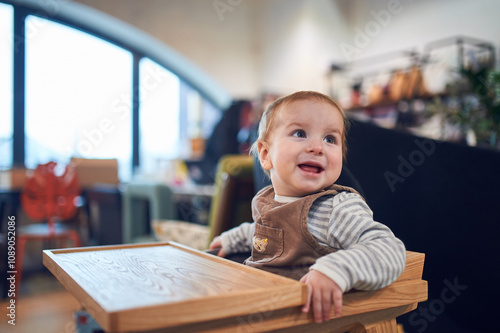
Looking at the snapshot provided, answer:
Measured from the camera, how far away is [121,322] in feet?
1.76

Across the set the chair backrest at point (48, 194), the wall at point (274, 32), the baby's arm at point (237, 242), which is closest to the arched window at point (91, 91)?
the wall at point (274, 32)

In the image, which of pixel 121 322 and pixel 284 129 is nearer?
pixel 121 322

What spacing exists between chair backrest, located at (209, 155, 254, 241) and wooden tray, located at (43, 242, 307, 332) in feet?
3.20

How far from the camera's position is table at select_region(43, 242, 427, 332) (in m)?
0.57

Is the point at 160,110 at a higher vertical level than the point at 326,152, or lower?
higher

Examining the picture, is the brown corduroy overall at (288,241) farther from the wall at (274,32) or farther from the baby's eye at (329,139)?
the wall at (274,32)

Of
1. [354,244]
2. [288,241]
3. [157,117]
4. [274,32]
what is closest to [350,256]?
[354,244]

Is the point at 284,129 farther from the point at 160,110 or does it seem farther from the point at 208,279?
the point at 160,110

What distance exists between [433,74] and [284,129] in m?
3.98

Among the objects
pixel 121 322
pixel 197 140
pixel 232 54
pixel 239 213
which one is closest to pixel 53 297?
pixel 239 213

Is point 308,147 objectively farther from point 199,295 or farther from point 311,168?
point 199,295

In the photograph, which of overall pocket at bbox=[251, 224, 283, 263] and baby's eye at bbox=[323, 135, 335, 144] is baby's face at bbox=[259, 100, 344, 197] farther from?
overall pocket at bbox=[251, 224, 283, 263]

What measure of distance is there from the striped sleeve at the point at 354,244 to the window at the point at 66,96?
412 centimetres

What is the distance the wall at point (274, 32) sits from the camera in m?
4.94
